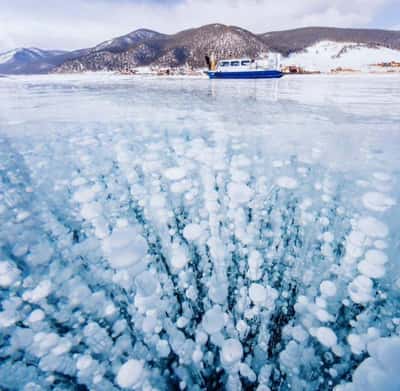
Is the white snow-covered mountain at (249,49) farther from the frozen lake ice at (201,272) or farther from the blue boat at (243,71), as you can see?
the frozen lake ice at (201,272)

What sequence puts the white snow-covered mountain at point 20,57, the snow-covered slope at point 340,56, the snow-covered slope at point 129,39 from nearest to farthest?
the snow-covered slope at point 340,56, the snow-covered slope at point 129,39, the white snow-covered mountain at point 20,57

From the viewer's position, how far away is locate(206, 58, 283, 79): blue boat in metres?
19.6

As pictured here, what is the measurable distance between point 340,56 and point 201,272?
5257 centimetres

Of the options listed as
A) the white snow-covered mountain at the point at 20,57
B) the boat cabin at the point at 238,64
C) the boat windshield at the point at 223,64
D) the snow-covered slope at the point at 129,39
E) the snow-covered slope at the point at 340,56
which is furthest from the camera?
the white snow-covered mountain at the point at 20,57

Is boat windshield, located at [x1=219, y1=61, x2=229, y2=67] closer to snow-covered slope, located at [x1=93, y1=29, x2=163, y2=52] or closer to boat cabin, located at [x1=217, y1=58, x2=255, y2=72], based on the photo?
boat cabin, located at [x1=217, y1=58, x2=255, y2=72]

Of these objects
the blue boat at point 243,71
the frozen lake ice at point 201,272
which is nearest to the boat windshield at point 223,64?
the blue boat at point 243,71

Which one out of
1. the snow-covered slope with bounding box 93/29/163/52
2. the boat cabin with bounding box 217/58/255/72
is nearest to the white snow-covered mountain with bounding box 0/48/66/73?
the snow-covered slope with bounding box 93/29/163/52

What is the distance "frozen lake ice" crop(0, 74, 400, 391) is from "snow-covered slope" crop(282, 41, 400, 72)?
39752mm

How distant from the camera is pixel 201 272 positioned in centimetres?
125

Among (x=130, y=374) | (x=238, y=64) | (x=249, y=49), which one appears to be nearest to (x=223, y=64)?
(x=238, y=64)

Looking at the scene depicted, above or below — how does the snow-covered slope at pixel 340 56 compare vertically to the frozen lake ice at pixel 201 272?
above

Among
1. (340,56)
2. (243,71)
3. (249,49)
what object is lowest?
(243,71)

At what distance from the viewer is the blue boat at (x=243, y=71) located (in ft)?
64.4

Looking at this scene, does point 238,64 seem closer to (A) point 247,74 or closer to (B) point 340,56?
(A) point 247,74
